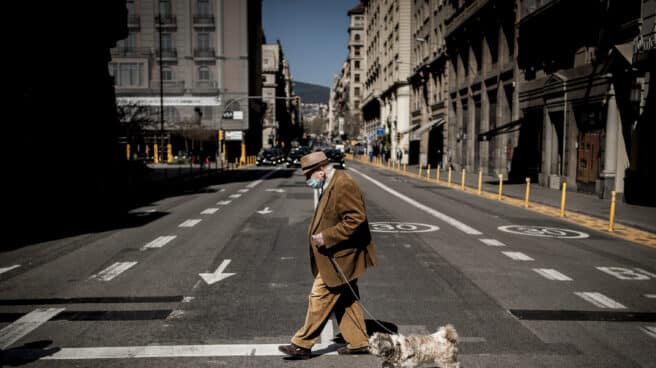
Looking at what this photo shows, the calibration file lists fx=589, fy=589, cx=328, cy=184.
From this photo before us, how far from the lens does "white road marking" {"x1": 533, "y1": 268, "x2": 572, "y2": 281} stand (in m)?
8.03

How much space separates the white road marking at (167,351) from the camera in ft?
16.1

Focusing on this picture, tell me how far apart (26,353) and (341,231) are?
288cm

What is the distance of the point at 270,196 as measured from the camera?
861 inches

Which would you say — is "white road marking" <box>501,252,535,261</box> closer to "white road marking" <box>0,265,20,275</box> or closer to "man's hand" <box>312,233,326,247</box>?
"man's hand" <box>312,233,326,247</box>

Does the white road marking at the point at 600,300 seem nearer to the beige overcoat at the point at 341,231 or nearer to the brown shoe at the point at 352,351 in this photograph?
the brown shoe at the point at 352,351

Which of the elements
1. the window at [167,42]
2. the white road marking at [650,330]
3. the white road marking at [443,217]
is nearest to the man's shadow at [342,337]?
the white road marking at [650,330]

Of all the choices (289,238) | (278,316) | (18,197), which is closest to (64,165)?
(18,197)

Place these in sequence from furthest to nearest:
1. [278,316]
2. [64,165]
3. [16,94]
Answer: [64,165] < [16,94] < [278,316]

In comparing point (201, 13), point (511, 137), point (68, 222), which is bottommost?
point (68, 222)

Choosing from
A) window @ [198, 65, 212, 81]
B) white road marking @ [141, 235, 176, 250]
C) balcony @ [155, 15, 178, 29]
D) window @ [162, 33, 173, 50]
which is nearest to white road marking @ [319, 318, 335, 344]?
white road marking @ [141, 235, 176, 250]

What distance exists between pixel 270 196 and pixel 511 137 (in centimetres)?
1668

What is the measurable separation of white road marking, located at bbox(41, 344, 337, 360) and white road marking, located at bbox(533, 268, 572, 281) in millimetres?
4226

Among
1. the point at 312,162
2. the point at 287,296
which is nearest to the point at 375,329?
the point at 287,296

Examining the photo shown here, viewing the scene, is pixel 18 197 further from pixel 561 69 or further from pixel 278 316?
pixel 561 69
